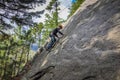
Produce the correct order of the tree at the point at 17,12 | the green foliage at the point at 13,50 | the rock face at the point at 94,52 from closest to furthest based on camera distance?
the rock face at the point at 94,52 → the tree at the point at 17,12 → the green foliage at the point at 13,50

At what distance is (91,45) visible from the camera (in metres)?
10.4

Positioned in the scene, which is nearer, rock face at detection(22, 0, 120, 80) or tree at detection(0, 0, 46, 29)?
rock face at detection(22, 0, 120, 80)

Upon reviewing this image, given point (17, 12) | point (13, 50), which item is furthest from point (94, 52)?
point (13, 50)

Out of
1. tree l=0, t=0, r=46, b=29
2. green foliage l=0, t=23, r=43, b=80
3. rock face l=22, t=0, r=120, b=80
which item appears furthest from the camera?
green foliage l=0, t=23, r=43, b=80

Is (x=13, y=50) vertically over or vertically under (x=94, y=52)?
under

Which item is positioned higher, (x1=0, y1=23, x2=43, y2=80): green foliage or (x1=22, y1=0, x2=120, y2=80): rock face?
(x1=22, y1=0, x2=120, y2=80): rock face

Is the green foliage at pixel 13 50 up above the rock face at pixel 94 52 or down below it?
below

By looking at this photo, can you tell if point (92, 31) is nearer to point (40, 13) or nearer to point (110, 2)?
point (110, 2)

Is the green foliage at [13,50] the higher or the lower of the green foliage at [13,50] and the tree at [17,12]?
the lower

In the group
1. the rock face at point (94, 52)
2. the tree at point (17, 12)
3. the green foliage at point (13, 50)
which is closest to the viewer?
the rock face at point (94, 52)

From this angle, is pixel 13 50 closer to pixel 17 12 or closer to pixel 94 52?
pixel 17 12

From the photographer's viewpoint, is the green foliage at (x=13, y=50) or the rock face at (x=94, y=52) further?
the green foliage at (x=13, y=50)

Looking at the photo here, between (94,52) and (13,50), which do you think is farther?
(13,50)

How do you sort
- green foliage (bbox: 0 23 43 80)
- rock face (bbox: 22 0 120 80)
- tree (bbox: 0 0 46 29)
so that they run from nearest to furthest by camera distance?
rock face (bbox: 22 0 120 80), tree (bbox: 0 0 46 29), green foliage (bbox: 0 23 43 80)
